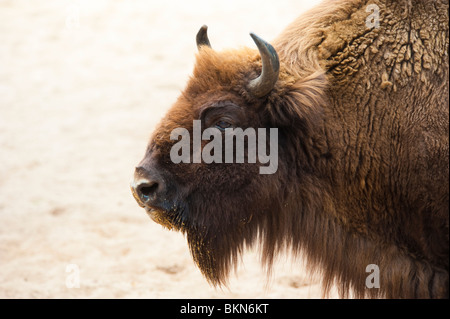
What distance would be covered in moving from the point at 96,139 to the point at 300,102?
13.1 ft

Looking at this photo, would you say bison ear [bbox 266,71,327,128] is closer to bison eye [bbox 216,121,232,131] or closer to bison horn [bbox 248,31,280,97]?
bison horn [bbox 248,31,280,97]

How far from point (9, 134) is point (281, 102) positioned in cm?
461

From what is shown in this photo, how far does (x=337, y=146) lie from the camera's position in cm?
332

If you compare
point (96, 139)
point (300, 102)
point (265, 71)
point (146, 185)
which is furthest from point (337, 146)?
point (96, 139)

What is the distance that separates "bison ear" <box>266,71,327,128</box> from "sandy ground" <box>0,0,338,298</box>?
112 cm

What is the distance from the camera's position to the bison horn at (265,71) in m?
3.07

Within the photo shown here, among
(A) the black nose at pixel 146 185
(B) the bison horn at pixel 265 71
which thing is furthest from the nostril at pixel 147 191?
(B) the bison horn at pixel 265 71

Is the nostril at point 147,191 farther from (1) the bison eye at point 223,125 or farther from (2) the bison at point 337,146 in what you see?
(1) the bison eye at point 223,125

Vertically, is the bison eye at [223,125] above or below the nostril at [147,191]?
above

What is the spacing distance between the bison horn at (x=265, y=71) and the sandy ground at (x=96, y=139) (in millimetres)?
1254

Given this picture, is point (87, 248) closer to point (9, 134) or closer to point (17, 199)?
point (17, 199)

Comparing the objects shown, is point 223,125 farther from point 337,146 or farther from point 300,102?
point 337,146

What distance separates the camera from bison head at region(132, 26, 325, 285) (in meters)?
3.19

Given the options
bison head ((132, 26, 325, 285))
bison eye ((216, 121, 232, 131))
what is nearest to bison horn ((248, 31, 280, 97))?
bison head ((132, 26, 325, 285))
